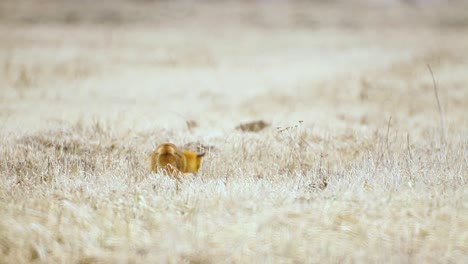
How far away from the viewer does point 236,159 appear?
4789 mm

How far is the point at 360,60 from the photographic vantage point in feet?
49.2

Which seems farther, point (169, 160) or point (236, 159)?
point (236, 159)

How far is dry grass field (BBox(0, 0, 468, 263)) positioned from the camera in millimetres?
2764

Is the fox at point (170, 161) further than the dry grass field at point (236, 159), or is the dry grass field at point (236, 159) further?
the fox at point (170, 161)

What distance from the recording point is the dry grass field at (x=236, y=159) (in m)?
2.76

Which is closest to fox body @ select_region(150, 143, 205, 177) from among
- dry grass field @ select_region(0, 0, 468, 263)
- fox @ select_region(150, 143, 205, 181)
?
fox @ select_region(150, 143, 205, 181)

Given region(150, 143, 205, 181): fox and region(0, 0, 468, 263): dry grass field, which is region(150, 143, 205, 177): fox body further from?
region(0, 0, 468, 263): dry grass field

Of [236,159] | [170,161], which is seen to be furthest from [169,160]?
[236,159]

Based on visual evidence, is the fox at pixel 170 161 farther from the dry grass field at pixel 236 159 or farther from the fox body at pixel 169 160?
the dry grass field at pixel 236 159

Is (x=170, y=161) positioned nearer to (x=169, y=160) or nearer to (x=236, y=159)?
(x=169, y=160)

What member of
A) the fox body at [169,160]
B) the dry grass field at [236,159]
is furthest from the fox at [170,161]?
the dry grass field at [236,159]

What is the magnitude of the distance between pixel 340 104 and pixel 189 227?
7.16m

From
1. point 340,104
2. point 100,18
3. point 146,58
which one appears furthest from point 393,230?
point 100,18

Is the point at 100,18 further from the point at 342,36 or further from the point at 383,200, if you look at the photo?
the point at 383,200
